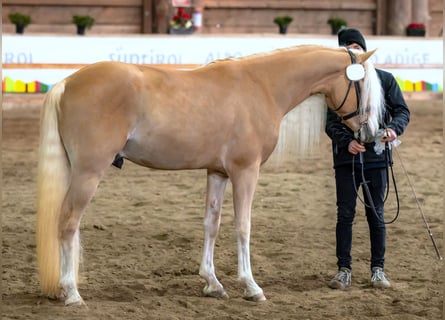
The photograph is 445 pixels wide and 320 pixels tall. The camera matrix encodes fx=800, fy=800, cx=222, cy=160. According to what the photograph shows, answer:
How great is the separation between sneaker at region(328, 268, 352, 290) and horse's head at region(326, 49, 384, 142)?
0.80 metres

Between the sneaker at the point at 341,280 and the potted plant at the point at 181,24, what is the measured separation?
8.65 metres

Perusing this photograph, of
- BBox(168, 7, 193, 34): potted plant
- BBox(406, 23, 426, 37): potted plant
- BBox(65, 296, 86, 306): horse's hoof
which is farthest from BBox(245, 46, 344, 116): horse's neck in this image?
BBox(406, 23, 426, 37): potted plant

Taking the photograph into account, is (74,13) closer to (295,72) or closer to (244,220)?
(295,72)

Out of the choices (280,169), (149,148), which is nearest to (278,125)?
(149,148)

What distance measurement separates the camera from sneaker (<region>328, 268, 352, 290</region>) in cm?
461

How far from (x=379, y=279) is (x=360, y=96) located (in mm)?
1069

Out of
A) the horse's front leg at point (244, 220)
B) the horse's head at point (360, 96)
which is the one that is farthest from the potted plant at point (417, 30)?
the horse's front leg at point (244, 220)

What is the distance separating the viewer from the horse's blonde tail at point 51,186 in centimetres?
410

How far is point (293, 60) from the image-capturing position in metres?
4.52

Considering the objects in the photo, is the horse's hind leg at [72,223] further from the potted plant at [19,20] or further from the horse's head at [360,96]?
the potted plant at [19,20]

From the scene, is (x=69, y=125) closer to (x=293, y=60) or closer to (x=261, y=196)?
(x=293, y=60)

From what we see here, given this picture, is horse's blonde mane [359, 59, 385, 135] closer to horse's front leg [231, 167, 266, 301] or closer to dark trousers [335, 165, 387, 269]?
dark trousers [335, 165, 387, 269]

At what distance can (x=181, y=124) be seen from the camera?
4.19m

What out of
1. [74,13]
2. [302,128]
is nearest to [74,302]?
[302,128]
